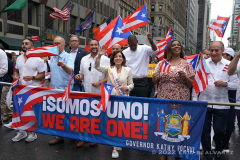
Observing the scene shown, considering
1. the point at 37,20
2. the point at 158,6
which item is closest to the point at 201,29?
the point at 158,6

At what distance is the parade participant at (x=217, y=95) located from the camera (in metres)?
4.04

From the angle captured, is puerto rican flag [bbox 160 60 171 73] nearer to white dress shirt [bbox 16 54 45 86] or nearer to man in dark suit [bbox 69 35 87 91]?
man in dark suit [bbox 69 35 87 91]

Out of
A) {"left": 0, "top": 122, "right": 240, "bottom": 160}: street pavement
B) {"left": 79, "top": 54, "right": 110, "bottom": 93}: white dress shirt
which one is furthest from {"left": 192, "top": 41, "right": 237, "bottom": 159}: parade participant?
{"left": 79, "top": 54, "right": 110, "bottom": 93}: white dress shirt

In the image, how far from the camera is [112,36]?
19.6 feet

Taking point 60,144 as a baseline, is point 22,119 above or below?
above

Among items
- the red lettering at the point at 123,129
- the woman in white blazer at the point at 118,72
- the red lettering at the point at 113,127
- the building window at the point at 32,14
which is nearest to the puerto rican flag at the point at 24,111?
the woman in white blazer at the point at 118,72

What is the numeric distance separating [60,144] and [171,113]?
2.51 m

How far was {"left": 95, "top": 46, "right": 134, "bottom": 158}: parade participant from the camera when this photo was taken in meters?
4.39

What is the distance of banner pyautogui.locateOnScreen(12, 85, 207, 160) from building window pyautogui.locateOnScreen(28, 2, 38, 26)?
873 inches

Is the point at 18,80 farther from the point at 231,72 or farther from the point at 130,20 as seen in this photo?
the point at 231,72

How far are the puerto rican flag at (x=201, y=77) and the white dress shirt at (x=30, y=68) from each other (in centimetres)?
317

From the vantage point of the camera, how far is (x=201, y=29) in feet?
553

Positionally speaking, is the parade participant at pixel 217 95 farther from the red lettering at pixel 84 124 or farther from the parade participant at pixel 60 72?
the parade participant at pixel 60 72

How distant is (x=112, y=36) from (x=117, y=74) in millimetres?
1787
